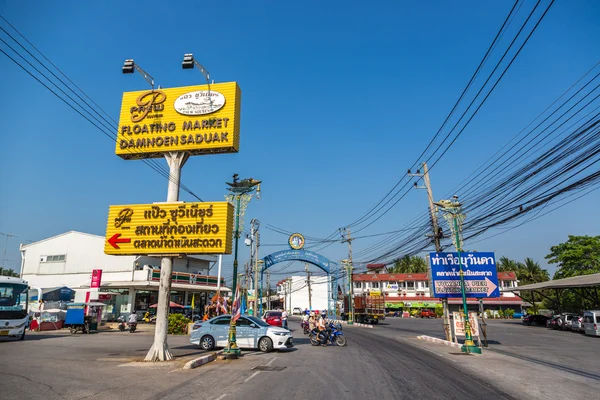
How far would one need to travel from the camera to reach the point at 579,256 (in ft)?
168

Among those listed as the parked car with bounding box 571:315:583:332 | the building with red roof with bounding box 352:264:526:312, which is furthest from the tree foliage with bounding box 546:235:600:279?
the parked car with bounding box 571:315:583:332

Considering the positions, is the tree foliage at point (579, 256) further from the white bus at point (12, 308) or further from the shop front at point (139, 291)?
the white bus at point (12, 308)

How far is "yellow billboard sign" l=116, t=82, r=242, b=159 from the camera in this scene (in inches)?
633

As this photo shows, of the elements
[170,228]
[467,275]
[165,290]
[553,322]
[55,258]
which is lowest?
[553,322]

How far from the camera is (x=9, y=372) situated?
1059 cm

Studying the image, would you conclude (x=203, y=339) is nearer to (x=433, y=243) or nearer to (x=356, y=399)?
(x=356, y=399)

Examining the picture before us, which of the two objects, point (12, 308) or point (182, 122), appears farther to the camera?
point (12, 308)

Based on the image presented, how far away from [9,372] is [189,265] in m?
33.8

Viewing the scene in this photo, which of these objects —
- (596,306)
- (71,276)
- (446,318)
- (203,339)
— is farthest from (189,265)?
(596,306)

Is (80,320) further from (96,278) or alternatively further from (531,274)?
(531,274)

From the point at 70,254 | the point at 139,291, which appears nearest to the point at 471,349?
the point at 139,291

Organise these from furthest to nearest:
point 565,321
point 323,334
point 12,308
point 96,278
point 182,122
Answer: point 565,321, point 96,278, point 12,308, point 323,334, point 182,122

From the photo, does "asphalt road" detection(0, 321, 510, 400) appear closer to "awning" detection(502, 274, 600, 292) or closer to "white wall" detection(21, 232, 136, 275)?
"awning" detection(502, 274, 600, 292)

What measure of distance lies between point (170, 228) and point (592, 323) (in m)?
33.8
